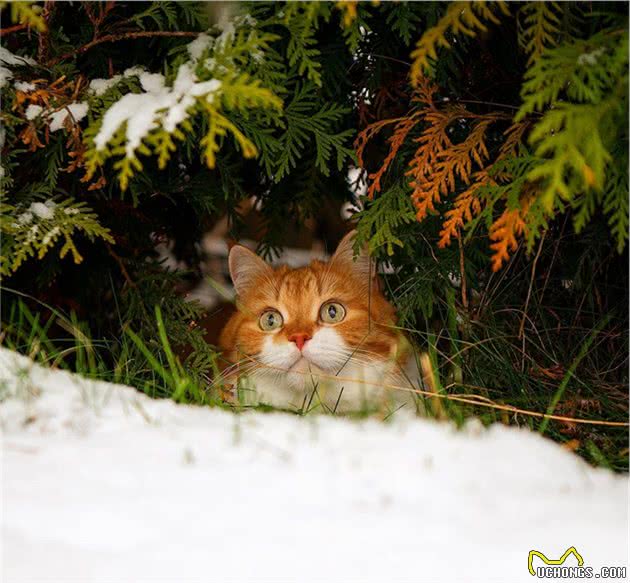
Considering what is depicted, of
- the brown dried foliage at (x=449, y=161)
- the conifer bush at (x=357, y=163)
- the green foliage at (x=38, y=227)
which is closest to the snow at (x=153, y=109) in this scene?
the conifer bush at (x=357, y=163)

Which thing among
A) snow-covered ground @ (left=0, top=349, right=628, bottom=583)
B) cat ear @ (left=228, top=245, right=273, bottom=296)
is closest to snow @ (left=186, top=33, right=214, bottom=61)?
cat ear @ (left=228, top=245, right=273, bottom=296)

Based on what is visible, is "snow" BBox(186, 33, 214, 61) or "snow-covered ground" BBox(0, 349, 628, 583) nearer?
"snow-covered ground" BBox(0, 349, 628, 583)

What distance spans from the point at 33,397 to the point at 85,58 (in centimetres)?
147

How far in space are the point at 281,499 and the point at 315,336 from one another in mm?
1129

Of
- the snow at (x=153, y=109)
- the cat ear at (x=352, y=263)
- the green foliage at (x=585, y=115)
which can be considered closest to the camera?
the green foliage at (x=585, y=115)

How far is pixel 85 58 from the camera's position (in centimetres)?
288

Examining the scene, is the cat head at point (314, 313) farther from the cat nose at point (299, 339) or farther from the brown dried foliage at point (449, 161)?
the brown dried foliage at point (449, 161)

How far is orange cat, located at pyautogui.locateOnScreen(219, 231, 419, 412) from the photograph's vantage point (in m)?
2.68

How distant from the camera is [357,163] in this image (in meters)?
2.88

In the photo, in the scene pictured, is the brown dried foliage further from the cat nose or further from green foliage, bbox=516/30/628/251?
the cat nose

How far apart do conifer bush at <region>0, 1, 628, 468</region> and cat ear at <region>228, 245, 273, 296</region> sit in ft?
0.82

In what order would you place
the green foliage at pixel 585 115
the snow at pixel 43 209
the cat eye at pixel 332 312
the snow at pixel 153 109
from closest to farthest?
the green foliage at pixel 585 115 → the snow at pixel 153 109 → the snow at pixel 43 209 → the cat eye at pixel 332 312

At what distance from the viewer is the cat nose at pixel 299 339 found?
2670 millimetres

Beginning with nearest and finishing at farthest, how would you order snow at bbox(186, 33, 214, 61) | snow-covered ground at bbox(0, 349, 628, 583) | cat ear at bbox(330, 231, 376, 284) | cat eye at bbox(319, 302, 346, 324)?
snow-covered ground at bbox(0, 349, 628, 583), snow at bbox(186, 33, 214, 61), cat eye at bbox(319, 302, 346, 324), cat ear at bbox(330, 231, 376, 284)
